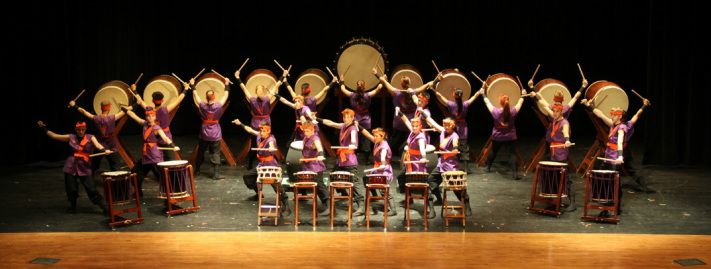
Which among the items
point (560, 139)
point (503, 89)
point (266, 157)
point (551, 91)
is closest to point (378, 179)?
point (266, 157)

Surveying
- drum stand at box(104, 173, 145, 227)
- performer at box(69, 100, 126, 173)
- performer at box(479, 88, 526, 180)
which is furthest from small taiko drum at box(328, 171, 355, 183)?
performer at box(69, 100, 126, 173)

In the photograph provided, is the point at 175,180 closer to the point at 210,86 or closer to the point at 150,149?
the point at 150,149

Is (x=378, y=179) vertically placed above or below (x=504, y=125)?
below

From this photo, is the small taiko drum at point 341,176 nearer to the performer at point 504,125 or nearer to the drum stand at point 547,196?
the drum stand at point 547,196

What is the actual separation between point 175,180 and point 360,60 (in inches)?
154

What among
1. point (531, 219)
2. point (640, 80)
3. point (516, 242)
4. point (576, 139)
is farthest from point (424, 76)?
point (516, 242)

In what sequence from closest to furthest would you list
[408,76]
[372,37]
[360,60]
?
[408,76] → [360,60] → [372,37]

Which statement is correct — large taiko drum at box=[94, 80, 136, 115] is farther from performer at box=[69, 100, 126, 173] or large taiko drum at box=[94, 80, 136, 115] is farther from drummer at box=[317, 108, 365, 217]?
drummer at box=[317, 108, 365, 217]

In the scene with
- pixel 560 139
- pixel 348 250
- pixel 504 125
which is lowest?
pixel 348 250

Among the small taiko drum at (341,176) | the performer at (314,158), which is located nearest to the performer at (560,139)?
the small taiko drum at (341,176)

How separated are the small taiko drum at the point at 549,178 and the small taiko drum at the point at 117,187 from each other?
413 cm

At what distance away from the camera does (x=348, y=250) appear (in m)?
6.08

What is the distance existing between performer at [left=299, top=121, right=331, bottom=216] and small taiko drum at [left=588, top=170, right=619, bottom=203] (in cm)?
266

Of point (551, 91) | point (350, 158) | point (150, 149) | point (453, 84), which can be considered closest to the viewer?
point (350, 158)
